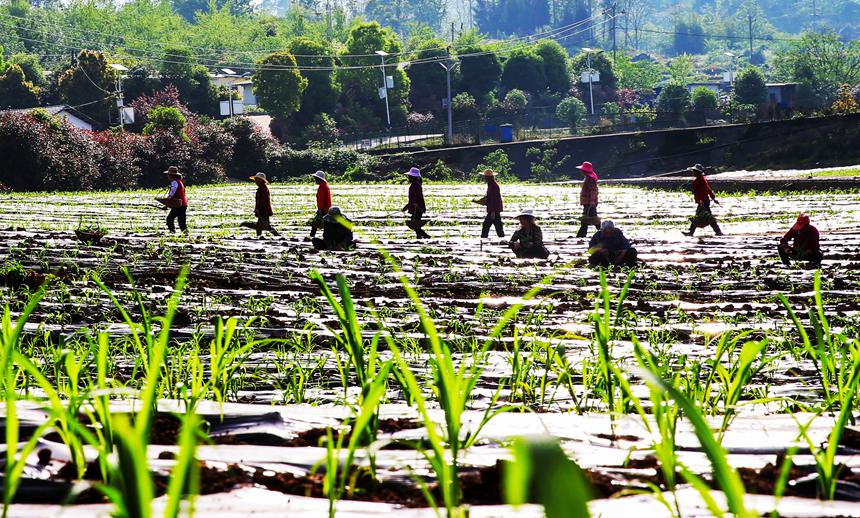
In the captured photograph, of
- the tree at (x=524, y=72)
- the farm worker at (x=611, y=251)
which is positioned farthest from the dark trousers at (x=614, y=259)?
the tree at (x=524, y=72)

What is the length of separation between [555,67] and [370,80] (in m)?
20.6

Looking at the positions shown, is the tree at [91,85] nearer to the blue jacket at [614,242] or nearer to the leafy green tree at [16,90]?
the leafy green tree at [16,90]

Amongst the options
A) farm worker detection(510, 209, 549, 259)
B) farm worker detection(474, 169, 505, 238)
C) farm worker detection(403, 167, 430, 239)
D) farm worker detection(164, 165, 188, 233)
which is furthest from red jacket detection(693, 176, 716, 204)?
farm worker detection(164, 165, 188, 233)

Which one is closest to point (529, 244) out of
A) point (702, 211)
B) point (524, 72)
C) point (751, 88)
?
point (702, 211)

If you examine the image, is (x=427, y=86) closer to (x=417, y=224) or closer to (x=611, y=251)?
(x=417, y=224)

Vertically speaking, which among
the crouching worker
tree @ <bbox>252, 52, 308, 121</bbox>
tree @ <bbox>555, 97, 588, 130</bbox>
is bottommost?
the crouching worker

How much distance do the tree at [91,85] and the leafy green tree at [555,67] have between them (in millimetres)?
35895

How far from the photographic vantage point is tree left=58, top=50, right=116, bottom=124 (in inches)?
2430

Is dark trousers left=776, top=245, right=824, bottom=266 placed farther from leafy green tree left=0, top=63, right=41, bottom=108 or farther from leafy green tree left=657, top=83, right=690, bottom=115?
leafy green tree left=0, top=63, right=41, bottom=108

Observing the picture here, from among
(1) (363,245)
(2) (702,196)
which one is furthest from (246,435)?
(2) (702,196)

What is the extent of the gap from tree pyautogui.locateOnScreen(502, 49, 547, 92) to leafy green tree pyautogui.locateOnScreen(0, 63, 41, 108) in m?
35.4

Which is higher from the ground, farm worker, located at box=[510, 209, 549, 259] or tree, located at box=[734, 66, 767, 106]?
tree, located at box=[734, 66, 767, 106]

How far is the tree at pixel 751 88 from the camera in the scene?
74.9 metres

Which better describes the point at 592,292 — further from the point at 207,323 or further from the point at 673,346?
the point at 207,323
